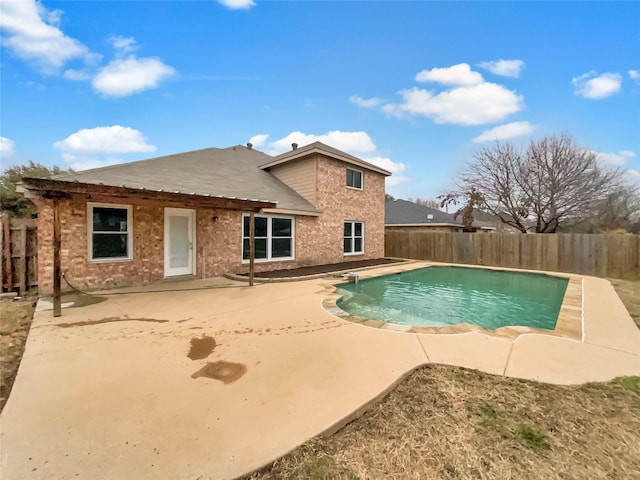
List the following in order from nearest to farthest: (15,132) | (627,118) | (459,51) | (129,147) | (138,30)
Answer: (138,30) → (15,132) → (459,51) → (627,118) → (129,147)

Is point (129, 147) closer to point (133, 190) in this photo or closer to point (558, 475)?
point (133, 190)

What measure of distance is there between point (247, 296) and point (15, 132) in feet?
35.7

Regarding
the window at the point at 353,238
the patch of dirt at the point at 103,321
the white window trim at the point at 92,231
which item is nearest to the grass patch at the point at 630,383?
the patch of dirt at the point at 103,321

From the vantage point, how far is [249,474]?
1.93m

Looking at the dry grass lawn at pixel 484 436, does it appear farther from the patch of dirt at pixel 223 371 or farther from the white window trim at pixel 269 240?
the white window trim at pixel 269 240

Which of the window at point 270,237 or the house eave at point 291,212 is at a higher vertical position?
the house eave at point 291,212

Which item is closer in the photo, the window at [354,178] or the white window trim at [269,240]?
the white window trim at [269,240]

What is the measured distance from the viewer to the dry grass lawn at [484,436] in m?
2.01

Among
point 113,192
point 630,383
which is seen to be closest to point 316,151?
point 113,192

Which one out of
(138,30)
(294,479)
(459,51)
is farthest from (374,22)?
(294,479)

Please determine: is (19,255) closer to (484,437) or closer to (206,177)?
(206,177)

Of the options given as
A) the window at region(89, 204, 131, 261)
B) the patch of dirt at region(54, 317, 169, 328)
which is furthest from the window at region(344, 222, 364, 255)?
the patch of dirt at region(54, 317, 169, 328)

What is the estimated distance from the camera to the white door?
8.82m

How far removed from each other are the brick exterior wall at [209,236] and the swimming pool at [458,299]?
351 centimetres
